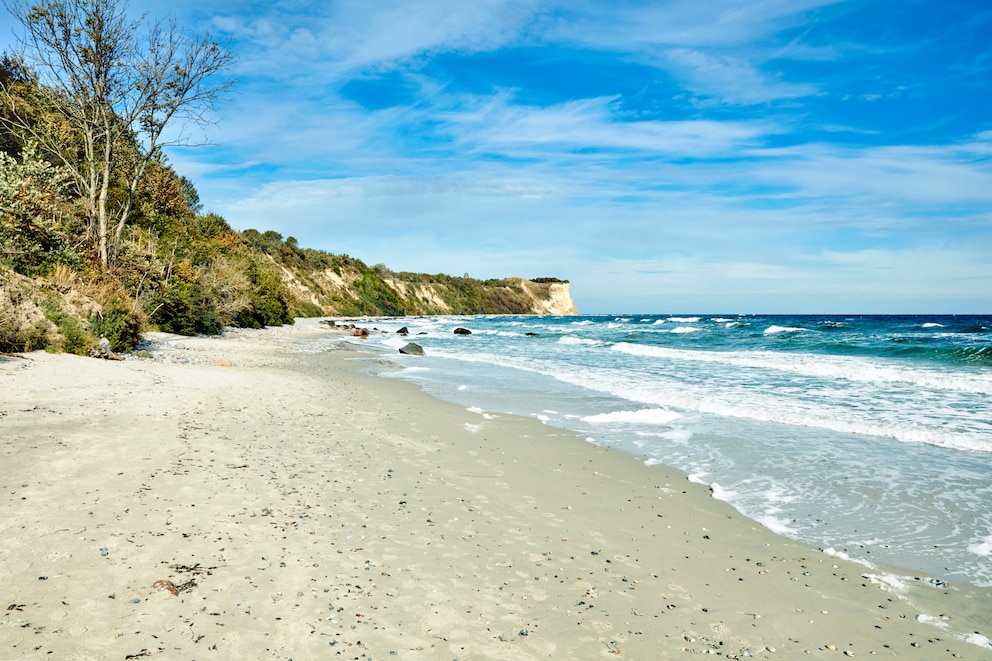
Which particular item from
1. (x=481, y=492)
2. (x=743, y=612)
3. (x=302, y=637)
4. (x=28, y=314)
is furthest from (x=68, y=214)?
(x=743, y=612)

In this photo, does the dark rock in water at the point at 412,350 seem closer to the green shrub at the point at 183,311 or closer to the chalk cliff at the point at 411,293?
the green shrub at the point at 183,311

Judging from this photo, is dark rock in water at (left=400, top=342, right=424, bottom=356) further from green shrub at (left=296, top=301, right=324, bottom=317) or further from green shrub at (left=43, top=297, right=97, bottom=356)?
green shrub at (left=296, top=301, right=324, bottom=317)

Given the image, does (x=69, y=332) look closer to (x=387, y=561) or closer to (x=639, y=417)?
(x=387, y=561)

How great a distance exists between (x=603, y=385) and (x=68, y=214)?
17922mm

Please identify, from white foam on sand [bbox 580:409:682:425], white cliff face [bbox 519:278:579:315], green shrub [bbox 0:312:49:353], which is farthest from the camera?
white cliff face [bbox 519:278:579:315]

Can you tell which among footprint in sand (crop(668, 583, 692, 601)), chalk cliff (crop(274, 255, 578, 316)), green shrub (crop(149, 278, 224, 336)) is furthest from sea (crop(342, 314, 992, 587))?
chalk cliff (crop(274, 255, 578, 316))

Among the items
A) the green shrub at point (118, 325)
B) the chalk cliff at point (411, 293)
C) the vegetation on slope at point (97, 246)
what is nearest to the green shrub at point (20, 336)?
the vegetation on slope at point (97, 246)

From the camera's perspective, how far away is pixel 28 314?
11.6m

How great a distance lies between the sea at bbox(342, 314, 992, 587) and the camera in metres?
5.26

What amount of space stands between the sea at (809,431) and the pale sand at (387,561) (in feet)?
2.28

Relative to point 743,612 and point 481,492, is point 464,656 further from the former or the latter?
point 481,492

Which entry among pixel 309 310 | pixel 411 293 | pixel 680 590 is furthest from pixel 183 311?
pixel 411 293

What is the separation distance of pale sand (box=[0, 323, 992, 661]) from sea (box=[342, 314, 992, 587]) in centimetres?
69

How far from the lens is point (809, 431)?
9633mm
